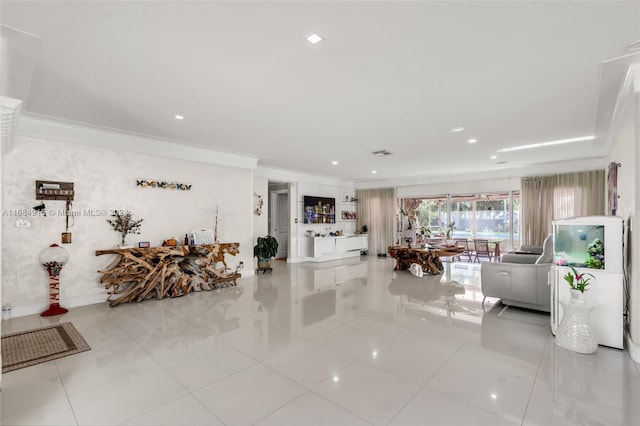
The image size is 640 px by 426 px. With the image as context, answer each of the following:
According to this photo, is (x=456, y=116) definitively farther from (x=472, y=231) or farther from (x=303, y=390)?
(x=472, y=231)

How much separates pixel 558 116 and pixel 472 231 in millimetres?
5522

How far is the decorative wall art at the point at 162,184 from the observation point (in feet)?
16.8

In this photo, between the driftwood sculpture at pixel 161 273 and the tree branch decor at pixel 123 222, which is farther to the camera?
the tree branch decor at pixel 123 222

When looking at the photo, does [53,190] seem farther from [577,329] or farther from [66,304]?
[577,329]

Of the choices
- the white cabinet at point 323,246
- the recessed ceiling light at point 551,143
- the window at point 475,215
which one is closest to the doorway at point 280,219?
the white cabinet at point 323,246

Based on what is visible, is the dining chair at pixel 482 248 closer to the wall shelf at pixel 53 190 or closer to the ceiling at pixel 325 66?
the ceiling at pixel 325 66

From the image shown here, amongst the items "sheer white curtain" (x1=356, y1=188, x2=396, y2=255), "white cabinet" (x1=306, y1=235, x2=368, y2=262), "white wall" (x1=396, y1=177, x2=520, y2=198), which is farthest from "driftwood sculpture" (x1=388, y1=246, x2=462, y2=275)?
"sheer white curtain" (x1=356, y1=188, x2=396, y2=255)

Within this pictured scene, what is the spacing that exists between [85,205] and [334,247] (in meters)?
6.36

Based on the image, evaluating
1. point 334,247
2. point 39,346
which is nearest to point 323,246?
point 334,247

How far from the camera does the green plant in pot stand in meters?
7.08

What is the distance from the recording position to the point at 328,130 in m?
4.71

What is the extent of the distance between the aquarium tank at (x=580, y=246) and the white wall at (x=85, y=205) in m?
5.51

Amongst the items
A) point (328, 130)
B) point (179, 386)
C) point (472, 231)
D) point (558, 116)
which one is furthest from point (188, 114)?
point (472, 231)

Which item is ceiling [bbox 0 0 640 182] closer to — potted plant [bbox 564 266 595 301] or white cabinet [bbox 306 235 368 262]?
potted plant [bbox 564 266 595 301]
